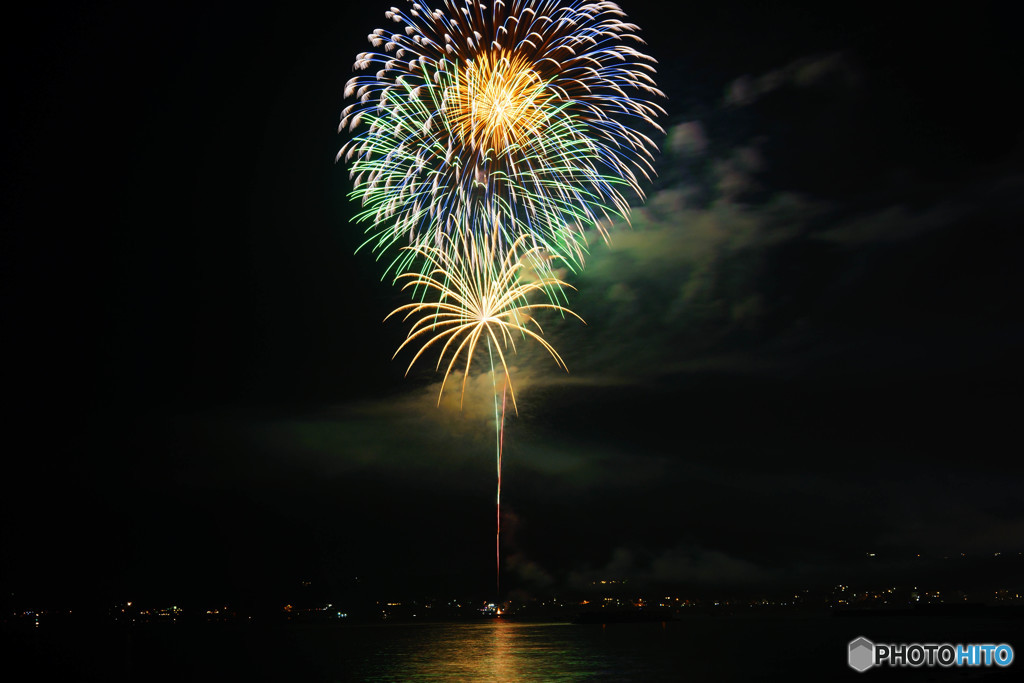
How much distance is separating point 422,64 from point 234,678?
6265 centimetres

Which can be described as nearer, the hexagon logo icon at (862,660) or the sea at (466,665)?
the sea at (466,665)

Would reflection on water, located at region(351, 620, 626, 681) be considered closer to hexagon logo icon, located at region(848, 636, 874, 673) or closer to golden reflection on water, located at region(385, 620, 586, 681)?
golden reflection on water, located at region(385, 620, 586, 681)

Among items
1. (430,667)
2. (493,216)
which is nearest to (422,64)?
(493,216)

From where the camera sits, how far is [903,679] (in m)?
59.6

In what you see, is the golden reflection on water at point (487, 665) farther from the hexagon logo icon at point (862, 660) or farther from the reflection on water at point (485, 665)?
the hexagon logo icon at point (862, 660)

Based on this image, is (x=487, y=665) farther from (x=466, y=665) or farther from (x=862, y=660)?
(x=862, y=660)

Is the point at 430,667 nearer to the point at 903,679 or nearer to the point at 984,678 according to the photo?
the point at 903,679

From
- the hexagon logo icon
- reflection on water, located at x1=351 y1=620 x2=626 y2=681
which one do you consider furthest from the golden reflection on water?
the hexagon logo icon

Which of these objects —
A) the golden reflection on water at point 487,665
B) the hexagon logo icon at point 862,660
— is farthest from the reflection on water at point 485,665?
the hexagon logo icon at point 862,660

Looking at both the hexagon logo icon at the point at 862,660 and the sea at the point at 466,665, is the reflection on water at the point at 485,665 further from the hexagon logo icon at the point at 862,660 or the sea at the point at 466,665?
the hexagon logo icon at the point at 862,660

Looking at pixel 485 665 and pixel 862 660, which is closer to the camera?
pixel 862 660

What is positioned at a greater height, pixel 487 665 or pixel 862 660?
pixel 862 660

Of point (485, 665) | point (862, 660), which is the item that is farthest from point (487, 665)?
point (862, 660)

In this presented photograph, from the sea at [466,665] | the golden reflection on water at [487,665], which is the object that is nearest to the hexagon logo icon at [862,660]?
the sea at [466,665]
